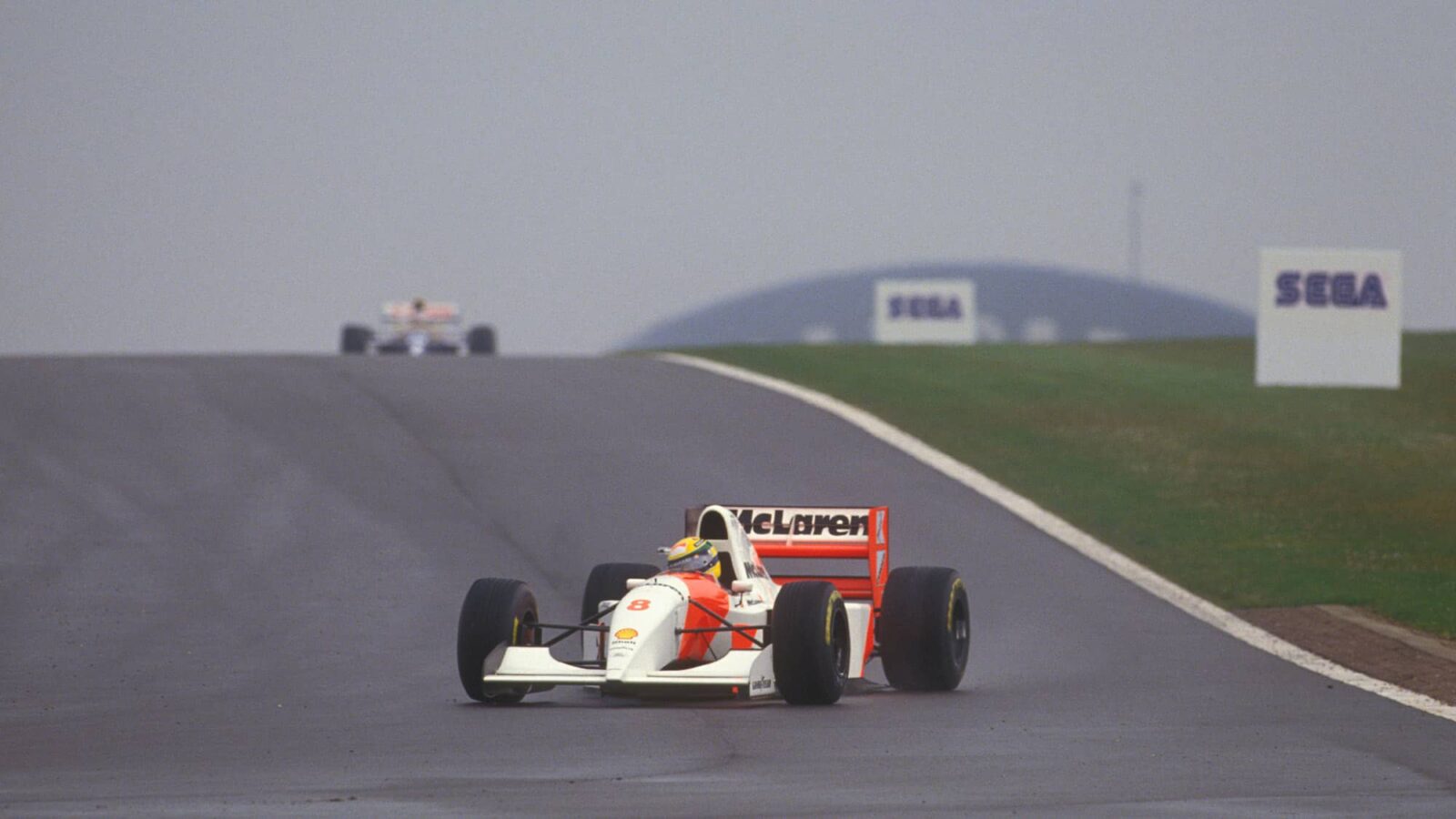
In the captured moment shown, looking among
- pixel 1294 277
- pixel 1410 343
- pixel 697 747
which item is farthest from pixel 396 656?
pixel 1410 343

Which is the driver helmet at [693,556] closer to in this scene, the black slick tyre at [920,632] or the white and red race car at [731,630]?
the white and red race car at [731,630]

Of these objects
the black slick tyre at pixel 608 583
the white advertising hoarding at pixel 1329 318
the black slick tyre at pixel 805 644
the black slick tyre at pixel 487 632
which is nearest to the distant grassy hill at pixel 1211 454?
the white advertising hoarding at pixel 1329 318

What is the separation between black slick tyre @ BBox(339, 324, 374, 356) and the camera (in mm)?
48406

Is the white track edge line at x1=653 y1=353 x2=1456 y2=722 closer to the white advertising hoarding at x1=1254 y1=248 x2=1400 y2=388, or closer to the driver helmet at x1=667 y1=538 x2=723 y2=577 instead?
the driver helmet at x1=667 y1=538 x2=723 y2=577

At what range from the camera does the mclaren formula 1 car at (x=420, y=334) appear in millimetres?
47938


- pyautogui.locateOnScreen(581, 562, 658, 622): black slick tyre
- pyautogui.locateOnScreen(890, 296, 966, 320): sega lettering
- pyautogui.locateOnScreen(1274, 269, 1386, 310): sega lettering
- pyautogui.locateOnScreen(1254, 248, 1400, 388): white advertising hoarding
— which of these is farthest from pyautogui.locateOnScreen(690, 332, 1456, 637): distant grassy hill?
pyautogui.locateOnScreen(890, 296, 966, 320): sega lettering

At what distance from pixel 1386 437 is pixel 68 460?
63.8 feet

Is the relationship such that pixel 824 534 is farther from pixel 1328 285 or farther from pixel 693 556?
pixel 1328 285

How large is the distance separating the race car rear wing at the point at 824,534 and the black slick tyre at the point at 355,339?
32763 mm

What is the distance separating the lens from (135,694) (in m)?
14.7

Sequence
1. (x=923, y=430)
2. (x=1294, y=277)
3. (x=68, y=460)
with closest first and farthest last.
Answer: (x=68, y=460) < (x=923, y=430) < (x=1294, y=277)

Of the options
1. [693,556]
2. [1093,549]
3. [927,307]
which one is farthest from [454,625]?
[927,307]

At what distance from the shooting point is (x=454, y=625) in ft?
60.7

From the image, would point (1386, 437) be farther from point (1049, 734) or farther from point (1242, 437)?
point (1049, 734)
